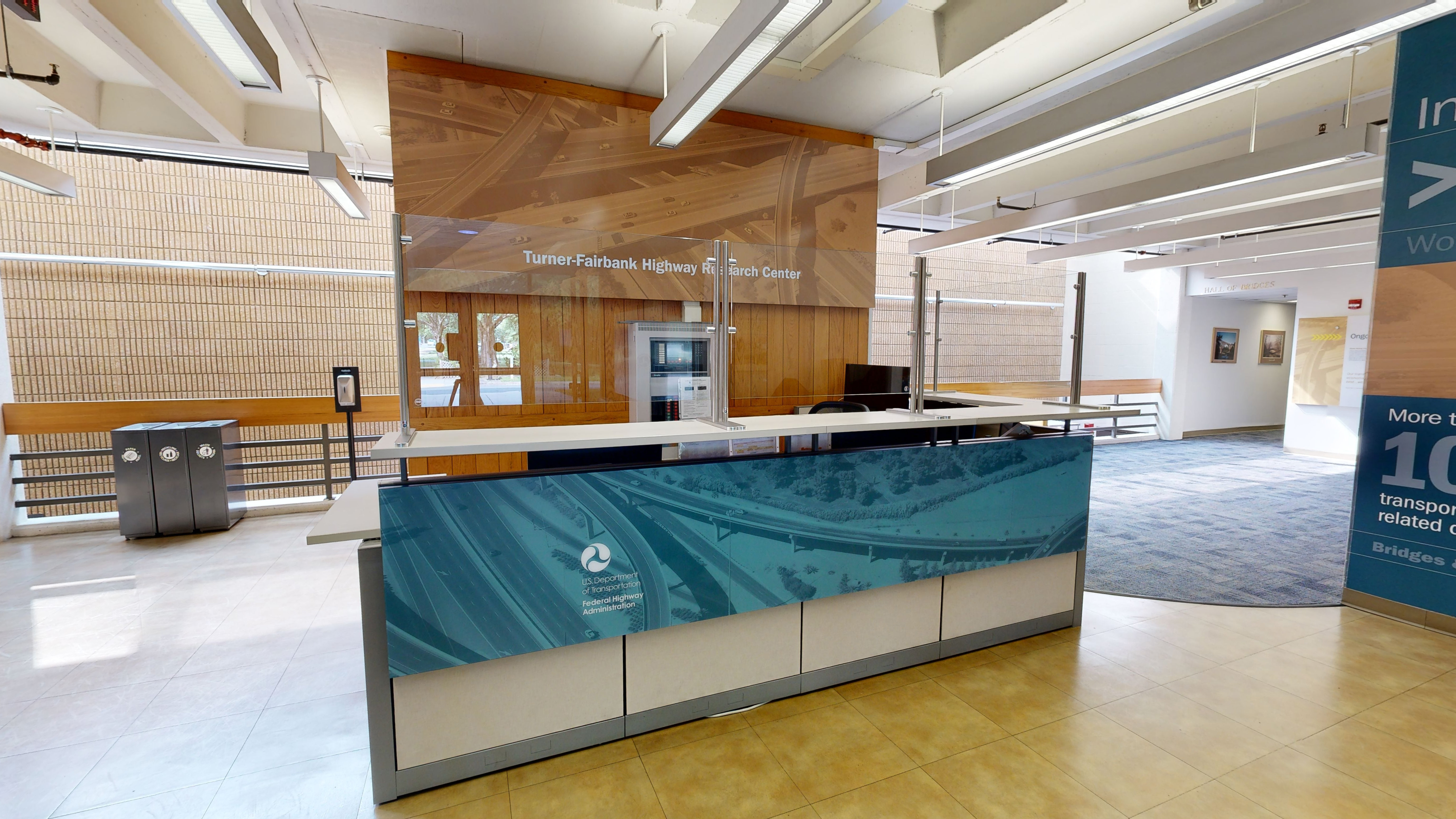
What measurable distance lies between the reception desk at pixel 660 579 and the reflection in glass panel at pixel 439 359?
180 millimetres

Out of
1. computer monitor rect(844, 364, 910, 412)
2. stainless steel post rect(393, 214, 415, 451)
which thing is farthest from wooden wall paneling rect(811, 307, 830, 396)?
stainless steel post rect(393, 214, 415, 451)

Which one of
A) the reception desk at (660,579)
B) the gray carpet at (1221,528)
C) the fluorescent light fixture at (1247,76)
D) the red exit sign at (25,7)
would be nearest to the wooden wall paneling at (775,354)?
the reception desk at (660,579)

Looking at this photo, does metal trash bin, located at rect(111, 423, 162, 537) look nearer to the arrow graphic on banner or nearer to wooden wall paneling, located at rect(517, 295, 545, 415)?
wooden wall paneling, located at rect(517, 295, 545, 415)

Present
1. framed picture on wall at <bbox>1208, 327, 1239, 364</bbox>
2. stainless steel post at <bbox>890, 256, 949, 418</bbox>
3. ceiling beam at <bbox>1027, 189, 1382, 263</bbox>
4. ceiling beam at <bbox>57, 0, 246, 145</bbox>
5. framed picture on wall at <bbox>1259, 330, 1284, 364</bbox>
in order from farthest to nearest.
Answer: framed picture on wall at <bbox>1259, 330, 1284, 364</bbox> → framed picture on wall at <bbox>1208, 327, 1239, 364</bbox> → ceiling beam at <bbox>1027, 189, 1382, 263</bbox> → stainless steel post at <bbox>890, 256, 949, 418</bbox> → ceiling beam at <bbox>57, 0, 246, 145</bbox>

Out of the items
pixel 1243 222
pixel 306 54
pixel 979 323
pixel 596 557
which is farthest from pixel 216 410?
pixel 1243 222

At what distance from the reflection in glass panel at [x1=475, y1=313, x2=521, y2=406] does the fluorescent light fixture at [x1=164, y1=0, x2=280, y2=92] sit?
1568mm

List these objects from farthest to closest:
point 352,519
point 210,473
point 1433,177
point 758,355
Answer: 1. point 210,473
2. point 1433,177
3. point 758,355
4. point 352,519

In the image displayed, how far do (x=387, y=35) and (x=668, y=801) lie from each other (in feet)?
14.7

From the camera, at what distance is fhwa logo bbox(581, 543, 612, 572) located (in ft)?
7.69

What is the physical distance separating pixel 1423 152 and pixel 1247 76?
180cm

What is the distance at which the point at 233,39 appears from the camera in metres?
2.53

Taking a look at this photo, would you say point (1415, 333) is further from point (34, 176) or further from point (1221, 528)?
point (34, 176)

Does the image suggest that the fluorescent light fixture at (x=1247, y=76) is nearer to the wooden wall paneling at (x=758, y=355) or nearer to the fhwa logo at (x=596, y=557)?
the wooden wall paneling at (x=758, y=355)

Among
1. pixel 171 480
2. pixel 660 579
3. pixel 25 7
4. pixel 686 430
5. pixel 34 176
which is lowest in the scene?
pixel 171 480
